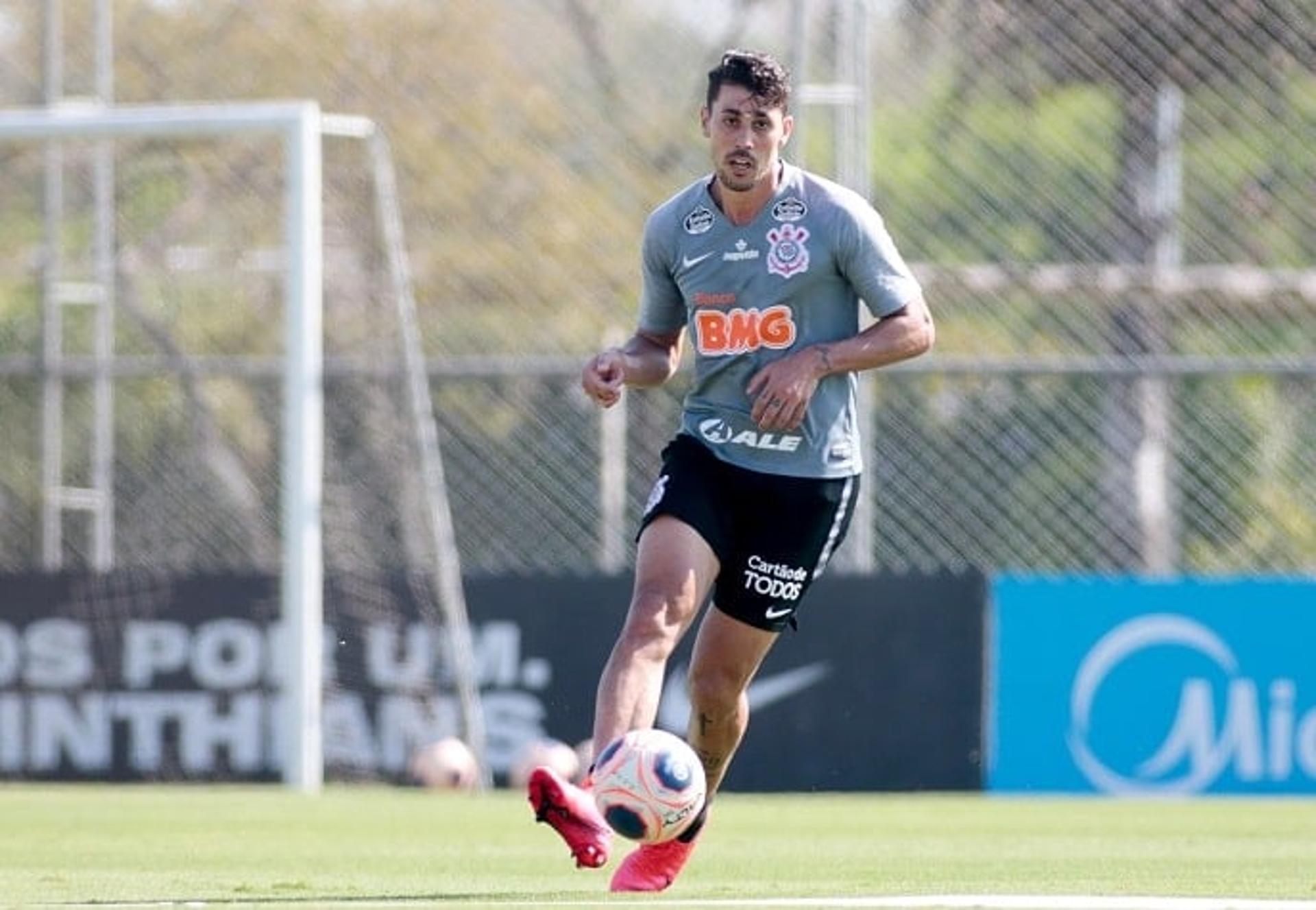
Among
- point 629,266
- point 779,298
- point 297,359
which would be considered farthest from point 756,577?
point 629,266

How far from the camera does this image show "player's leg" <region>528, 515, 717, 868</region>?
764cm

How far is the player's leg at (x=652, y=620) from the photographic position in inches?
311

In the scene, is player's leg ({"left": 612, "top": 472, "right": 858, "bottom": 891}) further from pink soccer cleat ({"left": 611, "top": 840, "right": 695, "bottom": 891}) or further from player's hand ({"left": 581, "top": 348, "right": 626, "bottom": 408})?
pink soccer cleat ({"left": 611, "top": 840, "right": 695, "bottom": 891})

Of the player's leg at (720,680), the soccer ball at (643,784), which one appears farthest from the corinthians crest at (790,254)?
the soccer ball at (643,784)

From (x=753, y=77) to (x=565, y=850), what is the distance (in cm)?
362

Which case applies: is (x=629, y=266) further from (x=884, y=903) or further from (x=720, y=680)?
(x=884, y=903)

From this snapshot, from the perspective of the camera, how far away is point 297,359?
1656 centimetres

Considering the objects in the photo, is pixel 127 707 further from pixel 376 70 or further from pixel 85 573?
pixel 376 70

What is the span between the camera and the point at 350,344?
1902 centimetres

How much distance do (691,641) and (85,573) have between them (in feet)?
11.7

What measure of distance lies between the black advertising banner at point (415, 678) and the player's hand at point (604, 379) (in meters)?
7.87

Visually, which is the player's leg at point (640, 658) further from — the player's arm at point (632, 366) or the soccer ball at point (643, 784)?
the player's arm at point (632, 366)

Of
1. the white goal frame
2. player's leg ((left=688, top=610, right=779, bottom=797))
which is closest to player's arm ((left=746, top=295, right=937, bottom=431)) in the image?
player's leg ((left=688, top=610, right=779, bottom=797))

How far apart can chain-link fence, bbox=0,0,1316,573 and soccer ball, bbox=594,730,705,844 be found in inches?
353
